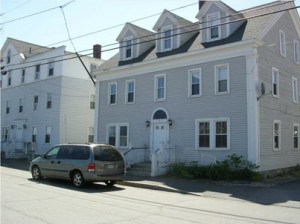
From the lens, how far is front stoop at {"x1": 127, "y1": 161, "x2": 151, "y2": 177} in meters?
20.2

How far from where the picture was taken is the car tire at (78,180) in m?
14.8

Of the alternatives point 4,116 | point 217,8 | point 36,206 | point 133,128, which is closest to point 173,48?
point 217,8

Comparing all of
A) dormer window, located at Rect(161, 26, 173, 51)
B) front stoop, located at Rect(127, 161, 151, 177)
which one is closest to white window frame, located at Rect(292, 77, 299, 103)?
dormer window, located at Rect(161, 26, 173, 51)

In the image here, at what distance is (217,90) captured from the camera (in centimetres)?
1955

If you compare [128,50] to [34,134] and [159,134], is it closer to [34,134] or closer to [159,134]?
[159,134]

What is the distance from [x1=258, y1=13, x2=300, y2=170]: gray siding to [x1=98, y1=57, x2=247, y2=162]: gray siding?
1.12 meters

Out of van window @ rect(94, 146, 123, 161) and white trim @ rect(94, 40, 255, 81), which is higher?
white trim @ rect(94, 40, 255, 81)

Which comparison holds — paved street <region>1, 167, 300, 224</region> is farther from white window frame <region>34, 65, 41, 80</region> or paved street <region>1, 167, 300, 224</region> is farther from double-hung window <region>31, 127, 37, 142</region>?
white window frame <region>34, 65, 41, 80</region>

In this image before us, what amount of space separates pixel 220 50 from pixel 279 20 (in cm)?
489

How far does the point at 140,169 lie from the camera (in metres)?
20.9

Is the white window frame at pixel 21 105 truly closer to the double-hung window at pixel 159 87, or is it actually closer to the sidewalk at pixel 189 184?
the double-hung window at pixel 159 87

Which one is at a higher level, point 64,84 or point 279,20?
point 279,20

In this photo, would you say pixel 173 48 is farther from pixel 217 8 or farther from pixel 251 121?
pixel 251 121

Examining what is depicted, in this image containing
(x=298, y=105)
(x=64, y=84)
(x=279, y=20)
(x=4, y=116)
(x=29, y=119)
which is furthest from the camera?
(x=4, y=116)
